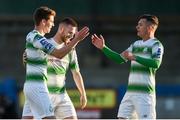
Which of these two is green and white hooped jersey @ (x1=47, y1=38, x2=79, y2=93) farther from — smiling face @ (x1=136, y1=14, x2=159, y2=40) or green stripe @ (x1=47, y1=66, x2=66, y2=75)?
smiling face @ (x1=136, y1=14, x2=159, y2=40)

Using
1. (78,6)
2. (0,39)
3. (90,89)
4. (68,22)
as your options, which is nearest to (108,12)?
(78,6)

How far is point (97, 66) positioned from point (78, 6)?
2.15m

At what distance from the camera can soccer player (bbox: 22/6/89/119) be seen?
9.20 metres

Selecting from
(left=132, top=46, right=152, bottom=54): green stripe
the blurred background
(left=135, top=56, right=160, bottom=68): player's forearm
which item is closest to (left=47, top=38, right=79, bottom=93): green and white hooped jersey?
(left=132, top=46, right=152, bottom=54): green stripe

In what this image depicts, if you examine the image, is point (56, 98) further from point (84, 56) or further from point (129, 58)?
point (84, 56)

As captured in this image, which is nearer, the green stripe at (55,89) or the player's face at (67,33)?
the green stripe at (55,89)

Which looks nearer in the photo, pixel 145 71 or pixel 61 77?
pixel 145 71

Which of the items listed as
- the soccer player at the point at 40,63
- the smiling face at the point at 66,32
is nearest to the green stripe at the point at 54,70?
the smiling face at the point at 66,32

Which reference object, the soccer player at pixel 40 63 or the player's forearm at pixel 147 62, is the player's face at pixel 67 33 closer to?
the soccer player at pixel 40 63

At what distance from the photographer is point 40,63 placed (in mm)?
9422

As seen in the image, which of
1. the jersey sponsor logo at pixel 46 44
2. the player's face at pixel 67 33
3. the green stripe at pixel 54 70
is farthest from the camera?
the player's face at pixel 67 33

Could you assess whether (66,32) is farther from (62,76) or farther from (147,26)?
(147,26)

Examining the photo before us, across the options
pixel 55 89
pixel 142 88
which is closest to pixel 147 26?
pixel 142 88

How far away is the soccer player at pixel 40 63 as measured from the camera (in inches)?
362
